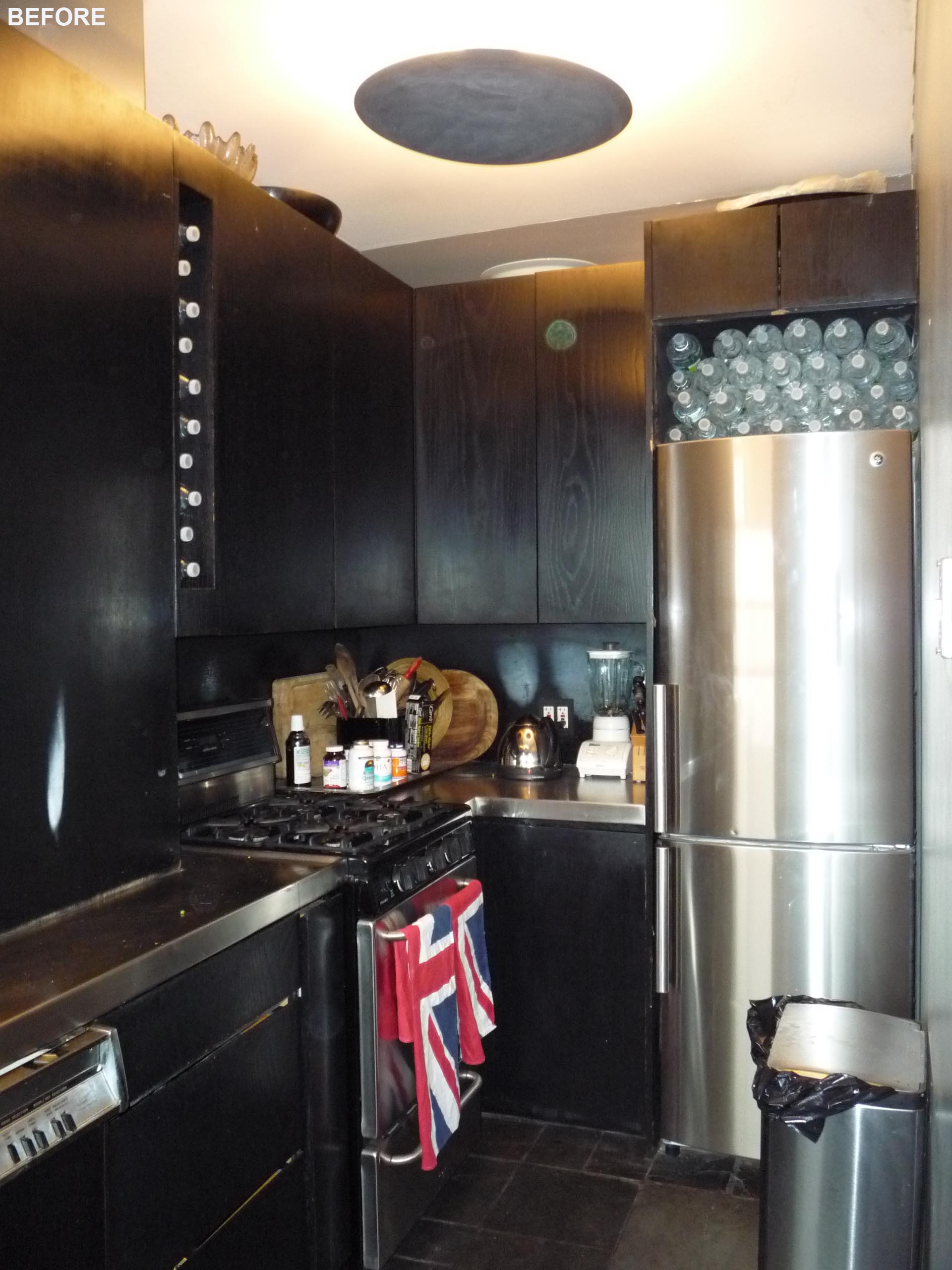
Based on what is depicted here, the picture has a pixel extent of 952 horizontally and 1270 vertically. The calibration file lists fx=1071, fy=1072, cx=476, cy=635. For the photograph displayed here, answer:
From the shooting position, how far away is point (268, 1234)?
1.93m

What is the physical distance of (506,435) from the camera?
326cm

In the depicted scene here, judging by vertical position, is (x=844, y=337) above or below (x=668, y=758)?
above

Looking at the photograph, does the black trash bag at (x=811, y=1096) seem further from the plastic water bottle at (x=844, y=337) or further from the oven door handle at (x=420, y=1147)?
the plastic water bottle at (x=844, y=337)

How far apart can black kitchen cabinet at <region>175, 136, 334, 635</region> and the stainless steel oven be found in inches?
29.4

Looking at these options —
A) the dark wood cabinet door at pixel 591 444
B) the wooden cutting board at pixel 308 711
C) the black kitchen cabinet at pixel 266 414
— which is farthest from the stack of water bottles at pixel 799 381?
the wooden cutting board at pixel 308 711

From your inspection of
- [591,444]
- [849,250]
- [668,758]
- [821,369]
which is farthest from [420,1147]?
[849,250]

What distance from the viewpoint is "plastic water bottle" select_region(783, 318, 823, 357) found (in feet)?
8.87

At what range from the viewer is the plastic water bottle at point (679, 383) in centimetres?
282

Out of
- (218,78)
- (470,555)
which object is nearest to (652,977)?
(470,555)

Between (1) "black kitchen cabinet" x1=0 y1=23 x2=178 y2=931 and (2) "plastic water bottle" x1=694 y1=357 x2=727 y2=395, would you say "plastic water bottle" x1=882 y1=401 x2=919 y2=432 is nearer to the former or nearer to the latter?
(2) "plastic water bottle" x1=694 y1=357 x2=727 y2=395

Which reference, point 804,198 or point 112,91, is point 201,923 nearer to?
point 112,91

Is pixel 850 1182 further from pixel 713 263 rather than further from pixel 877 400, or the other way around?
pixel 713 263

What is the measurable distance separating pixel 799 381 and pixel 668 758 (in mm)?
1003

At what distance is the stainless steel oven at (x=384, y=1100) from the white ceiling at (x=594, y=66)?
1.90 meters
